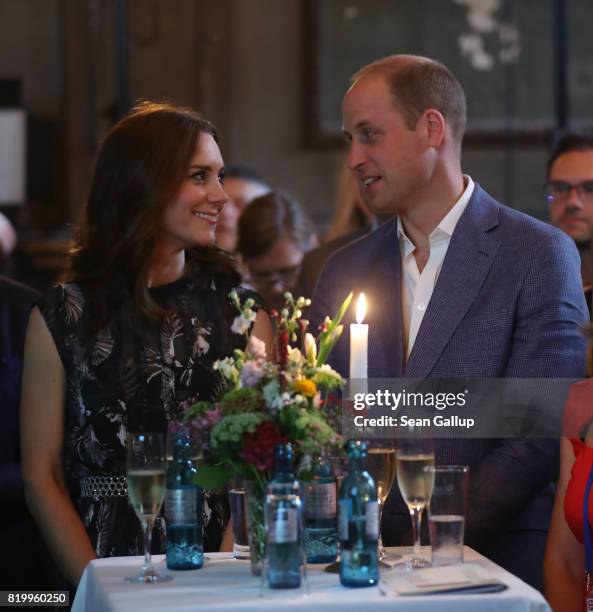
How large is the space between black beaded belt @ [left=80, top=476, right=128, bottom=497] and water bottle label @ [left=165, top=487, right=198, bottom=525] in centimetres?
57

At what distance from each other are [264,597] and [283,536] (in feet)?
0.33

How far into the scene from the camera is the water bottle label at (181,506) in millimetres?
2262

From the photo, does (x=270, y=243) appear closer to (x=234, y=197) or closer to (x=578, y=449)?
(x=234, y=197)

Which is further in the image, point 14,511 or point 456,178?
point 14,511

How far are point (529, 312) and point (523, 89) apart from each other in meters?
4.88

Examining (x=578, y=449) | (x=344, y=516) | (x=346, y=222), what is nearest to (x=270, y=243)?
(x=346, y=222)

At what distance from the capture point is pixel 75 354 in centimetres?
284

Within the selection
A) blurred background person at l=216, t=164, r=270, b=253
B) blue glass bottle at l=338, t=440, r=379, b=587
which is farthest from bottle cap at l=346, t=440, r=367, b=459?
blurred background person at l=216, t=164, r=270, b=253

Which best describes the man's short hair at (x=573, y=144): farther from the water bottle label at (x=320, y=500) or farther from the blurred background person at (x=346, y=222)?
the water bottle label at (x=320, y=500)

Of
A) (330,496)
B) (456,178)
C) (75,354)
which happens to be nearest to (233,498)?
(330,496)

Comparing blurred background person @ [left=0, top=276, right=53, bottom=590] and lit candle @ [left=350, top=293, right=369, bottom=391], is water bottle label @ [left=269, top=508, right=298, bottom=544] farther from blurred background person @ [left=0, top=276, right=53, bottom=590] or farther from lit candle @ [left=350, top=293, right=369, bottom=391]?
blurred background person @ [left=0, top=276, right=53, bottom=590]

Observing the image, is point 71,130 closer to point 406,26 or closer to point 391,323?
point 406,26

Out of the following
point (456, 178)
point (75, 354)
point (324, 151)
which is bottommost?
point (75, 354)

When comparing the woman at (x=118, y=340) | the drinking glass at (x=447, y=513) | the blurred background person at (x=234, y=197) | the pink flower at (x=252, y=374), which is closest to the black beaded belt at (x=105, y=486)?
the woman at (x=118, y=340)
